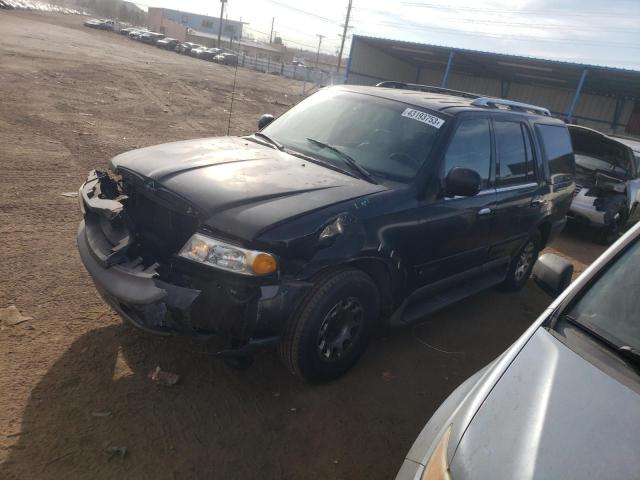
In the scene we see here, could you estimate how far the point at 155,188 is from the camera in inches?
118

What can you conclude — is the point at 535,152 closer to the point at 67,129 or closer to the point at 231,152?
the point at 231,152

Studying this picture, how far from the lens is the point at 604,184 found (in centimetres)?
826

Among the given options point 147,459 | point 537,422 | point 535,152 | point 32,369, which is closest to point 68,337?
point 32,369

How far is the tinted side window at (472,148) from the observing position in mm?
3672

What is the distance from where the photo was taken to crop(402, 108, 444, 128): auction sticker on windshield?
3684 millimetres

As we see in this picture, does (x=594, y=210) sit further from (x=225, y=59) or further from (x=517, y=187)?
(x=225, y=59)

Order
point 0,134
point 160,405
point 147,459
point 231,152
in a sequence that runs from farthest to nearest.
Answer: point 0,134 < point 231,152 < point 160,405 < point 147,459

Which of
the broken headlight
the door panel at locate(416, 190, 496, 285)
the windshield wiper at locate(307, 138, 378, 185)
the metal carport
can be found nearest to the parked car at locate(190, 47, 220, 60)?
the metal carport

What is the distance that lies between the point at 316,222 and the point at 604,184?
7480mm

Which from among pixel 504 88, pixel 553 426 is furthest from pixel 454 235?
pixel 504 88

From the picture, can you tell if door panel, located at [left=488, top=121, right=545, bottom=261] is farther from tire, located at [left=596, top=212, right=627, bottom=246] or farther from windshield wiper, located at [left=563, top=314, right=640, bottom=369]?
tire, located at [left=596, top=212, right=627, bottom=246]

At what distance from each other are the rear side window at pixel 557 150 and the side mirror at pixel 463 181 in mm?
1955

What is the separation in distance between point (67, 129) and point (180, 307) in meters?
8.37

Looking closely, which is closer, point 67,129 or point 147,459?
point 147,459
